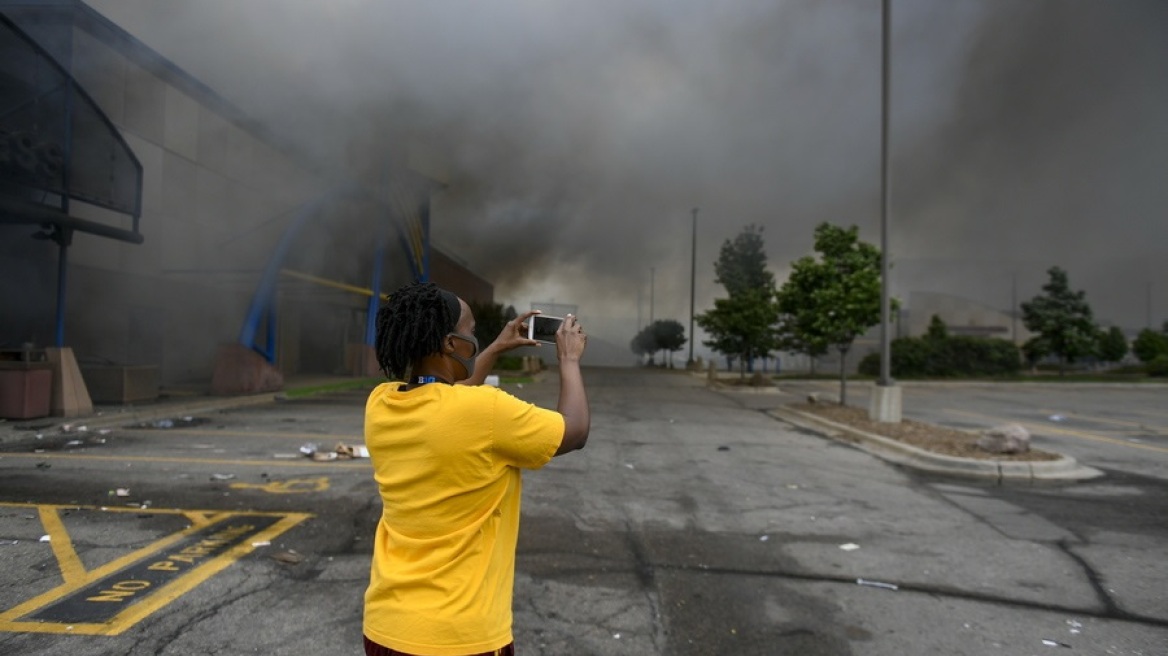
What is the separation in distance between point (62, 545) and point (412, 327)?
296 cm

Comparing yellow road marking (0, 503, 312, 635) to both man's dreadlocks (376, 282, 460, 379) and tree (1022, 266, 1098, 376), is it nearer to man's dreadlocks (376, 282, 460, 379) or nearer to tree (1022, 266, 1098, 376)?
man's dreadlocks (376, 282, 460, 379)

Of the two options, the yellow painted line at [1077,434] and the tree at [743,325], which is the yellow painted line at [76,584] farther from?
the tree at [743,325]

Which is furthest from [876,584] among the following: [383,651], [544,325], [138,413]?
[138,413]

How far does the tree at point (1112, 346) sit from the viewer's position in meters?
27.1

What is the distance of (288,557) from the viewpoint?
2900 mm

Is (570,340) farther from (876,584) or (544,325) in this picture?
(876,584)

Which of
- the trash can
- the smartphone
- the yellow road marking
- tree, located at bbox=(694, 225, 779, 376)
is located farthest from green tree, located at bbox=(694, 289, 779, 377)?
the smartphone

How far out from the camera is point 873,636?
7.62 ft

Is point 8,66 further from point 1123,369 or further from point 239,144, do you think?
point 1123,369

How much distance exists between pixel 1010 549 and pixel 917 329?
35.9 m

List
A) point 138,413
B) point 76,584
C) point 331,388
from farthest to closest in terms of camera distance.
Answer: point 331,388
point 138,413
point 76,584

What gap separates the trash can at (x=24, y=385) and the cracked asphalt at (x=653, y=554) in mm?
818

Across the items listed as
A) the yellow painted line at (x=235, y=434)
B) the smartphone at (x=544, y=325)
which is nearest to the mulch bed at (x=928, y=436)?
the yellow painted line at (x=235, y=434)

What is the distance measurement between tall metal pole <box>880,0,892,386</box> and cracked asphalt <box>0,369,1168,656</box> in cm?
272
